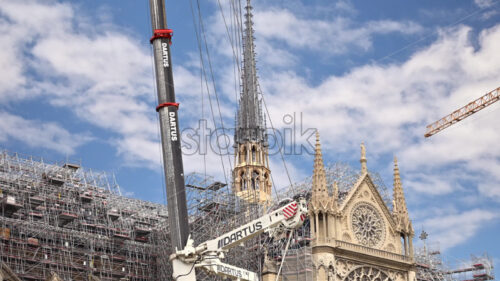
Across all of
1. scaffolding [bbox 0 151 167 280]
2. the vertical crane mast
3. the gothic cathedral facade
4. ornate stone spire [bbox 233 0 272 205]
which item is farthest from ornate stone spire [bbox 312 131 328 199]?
the vertical crane mast

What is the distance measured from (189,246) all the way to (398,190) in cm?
4293

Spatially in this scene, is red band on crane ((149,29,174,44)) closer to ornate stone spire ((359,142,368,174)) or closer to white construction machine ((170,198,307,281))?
white construction machine ((170,198,307,281))

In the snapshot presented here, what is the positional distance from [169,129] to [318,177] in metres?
31.8

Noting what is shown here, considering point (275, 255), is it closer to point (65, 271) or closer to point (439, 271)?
point (65, 271)

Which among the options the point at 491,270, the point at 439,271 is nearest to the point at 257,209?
the point at 439,271

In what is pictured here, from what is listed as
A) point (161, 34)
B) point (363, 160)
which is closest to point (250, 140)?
point (363, 160)

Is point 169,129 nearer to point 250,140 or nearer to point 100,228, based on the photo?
point 100,228

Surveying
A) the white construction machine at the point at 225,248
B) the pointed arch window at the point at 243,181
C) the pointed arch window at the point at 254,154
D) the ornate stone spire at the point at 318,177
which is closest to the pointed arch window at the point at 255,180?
the pointed arch window at the point at 243,181

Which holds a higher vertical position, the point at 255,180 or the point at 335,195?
the point at 255,180

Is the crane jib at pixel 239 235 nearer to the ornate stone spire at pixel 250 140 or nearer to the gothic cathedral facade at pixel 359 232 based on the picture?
the gothic cathedral facade at pixel 359 232

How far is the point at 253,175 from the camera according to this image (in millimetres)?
98438

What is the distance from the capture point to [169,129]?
137ft

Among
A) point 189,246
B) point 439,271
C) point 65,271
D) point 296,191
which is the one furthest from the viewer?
point 439,271

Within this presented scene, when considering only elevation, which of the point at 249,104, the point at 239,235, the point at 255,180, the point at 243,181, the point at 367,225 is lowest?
the point at 239,235
